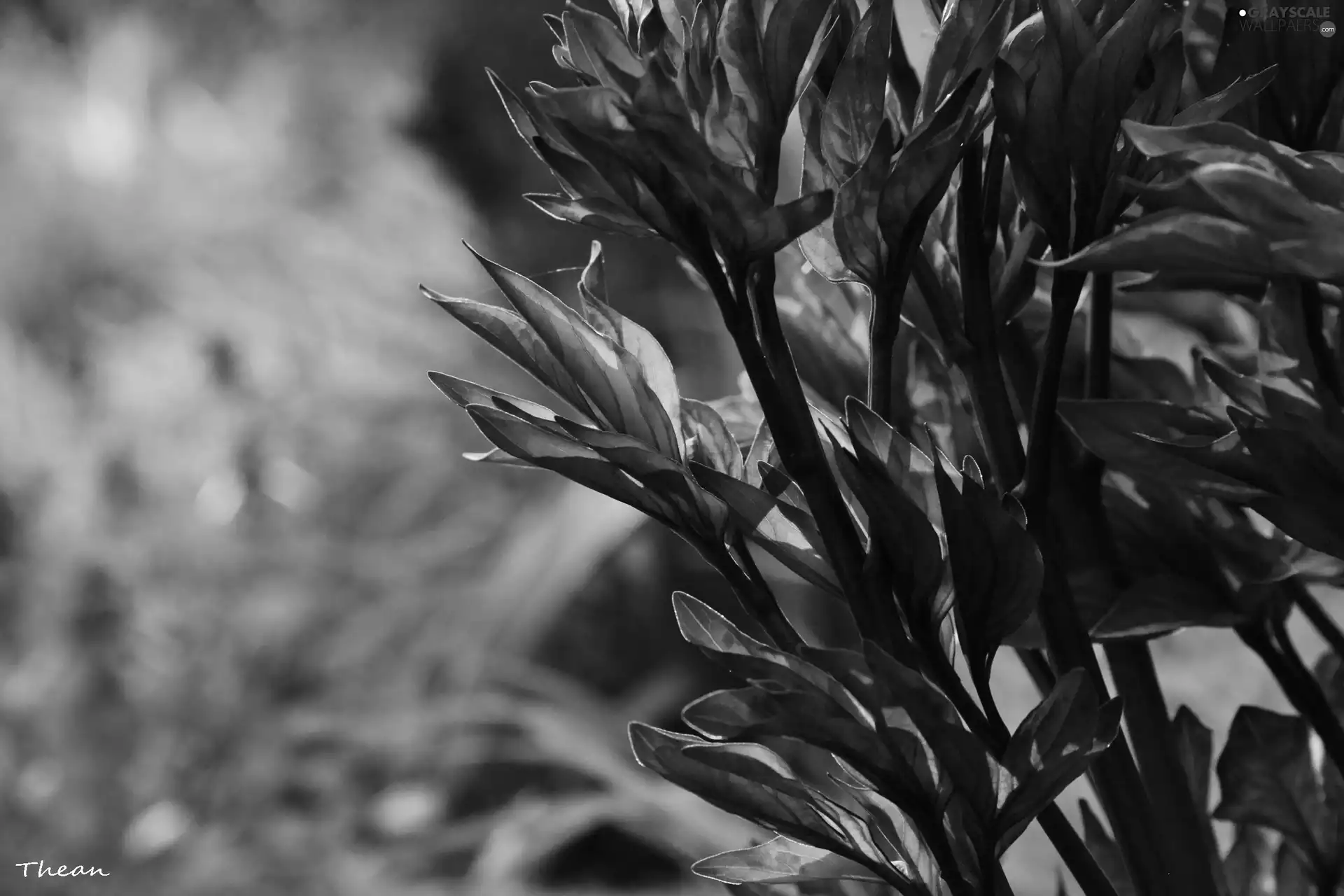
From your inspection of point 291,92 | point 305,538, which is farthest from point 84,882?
point 291,92

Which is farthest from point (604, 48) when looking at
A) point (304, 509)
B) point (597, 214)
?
point (304, 509)

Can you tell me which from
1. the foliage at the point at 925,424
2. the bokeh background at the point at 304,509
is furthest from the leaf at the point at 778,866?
the bokeh background at the point at 304,509

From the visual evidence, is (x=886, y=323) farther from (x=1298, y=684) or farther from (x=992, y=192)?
(x=1298, y=684)

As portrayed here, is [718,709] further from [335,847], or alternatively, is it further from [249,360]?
[249,360]

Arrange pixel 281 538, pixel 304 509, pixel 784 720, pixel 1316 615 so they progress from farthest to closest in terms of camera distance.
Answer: pixel 304 509, pixel 281 538, pixel 1316 615, pixel 784 720

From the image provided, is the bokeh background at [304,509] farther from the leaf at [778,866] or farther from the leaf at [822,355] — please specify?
the leaf at [778,866]

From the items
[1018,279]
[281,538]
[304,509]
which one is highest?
[304,509]

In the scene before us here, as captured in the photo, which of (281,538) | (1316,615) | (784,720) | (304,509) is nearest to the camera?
(784,720)

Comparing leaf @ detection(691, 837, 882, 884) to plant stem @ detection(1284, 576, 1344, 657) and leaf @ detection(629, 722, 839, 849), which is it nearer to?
leaf @ detection(629, 722, 839, 849)
